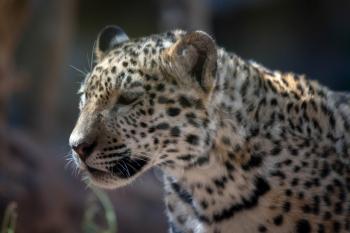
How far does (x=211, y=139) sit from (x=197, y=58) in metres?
0.58

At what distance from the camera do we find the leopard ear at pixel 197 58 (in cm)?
581

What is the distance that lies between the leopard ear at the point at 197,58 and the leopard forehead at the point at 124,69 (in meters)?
0.17

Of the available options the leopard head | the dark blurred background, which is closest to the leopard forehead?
the leopard head

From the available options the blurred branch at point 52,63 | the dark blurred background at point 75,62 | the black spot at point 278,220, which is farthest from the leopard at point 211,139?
the blurred branch at point 52,63

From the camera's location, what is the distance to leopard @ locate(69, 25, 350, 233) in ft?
19.1

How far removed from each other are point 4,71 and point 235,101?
485 centimetres

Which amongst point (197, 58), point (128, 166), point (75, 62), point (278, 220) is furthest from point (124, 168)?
point (75, 62)

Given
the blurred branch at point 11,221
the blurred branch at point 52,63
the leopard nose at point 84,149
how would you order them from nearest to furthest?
the leopard nose at point 84,149 → the blurred branch at point 11,221 → the blurred branch at point 52,63

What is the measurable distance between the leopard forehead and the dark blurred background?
0.81 m

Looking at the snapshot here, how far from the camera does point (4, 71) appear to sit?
33.4ft

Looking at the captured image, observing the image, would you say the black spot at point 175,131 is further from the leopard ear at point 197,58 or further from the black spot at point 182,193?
the black spot at point 182,193

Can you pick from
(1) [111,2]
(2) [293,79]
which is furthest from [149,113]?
(1) [111,2]

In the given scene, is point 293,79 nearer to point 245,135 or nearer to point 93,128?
point 245,135

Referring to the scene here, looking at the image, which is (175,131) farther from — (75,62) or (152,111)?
(75,62)
